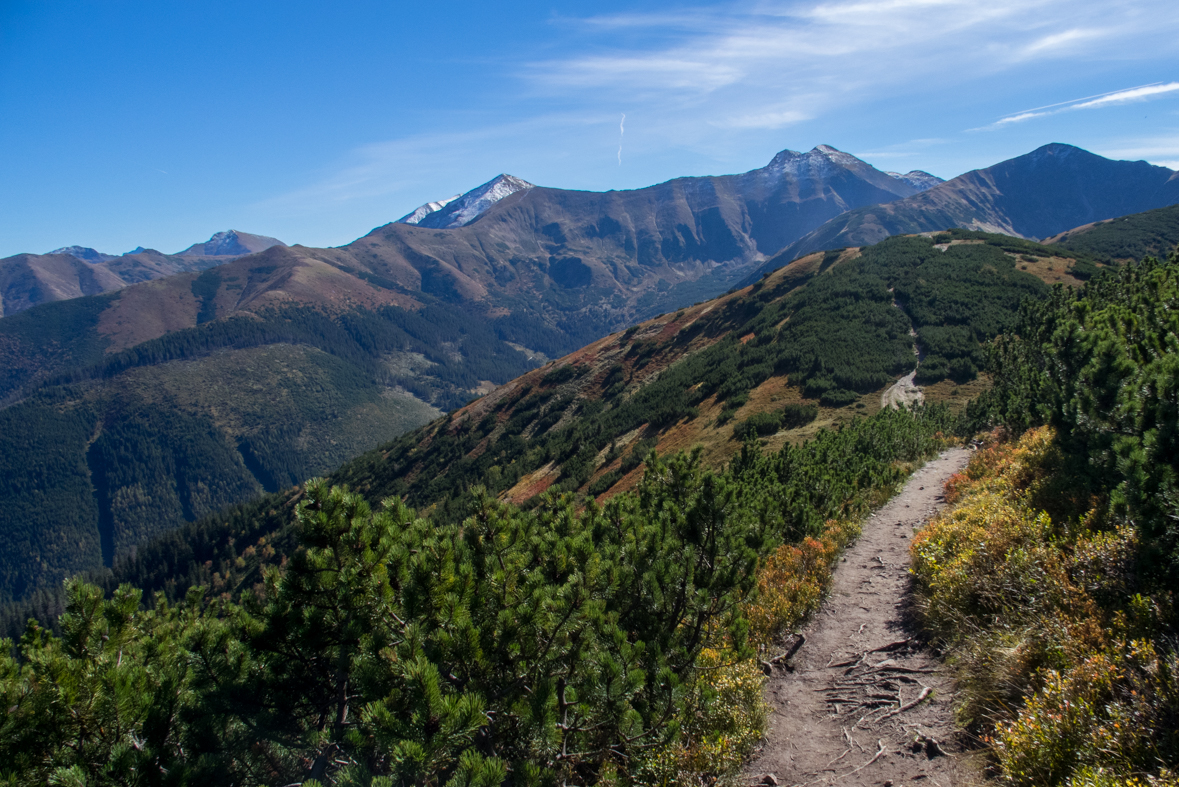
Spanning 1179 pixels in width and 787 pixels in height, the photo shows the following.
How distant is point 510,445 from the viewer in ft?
256

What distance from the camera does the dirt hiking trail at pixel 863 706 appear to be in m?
5.82

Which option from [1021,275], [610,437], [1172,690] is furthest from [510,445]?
[1172,690]

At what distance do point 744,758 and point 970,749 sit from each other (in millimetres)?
2509

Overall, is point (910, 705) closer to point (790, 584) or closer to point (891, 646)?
point (891, 646)

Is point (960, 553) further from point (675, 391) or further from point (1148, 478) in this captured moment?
point (675, 391)

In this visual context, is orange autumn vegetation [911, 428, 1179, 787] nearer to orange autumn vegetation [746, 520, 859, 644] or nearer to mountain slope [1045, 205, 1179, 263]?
orange autumn vegetation [746, 520, 859, 644]

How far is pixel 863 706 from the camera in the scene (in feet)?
23.5

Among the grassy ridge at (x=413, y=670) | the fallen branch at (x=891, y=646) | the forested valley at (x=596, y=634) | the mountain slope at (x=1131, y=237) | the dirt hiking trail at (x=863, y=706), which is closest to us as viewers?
the grassy ridge at (x=413, y=670)

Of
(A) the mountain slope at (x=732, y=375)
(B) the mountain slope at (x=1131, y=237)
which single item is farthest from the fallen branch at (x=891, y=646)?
(B) the mountain slope at (x=1131, y=237)

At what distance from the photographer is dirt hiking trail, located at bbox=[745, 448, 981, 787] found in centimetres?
582

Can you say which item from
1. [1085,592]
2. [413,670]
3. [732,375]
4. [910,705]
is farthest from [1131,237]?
[413,670]

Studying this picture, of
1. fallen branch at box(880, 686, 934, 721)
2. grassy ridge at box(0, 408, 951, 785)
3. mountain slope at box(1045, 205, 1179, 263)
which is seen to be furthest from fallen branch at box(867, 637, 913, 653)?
mountain slope at box(1045, 205, 1179, 263)

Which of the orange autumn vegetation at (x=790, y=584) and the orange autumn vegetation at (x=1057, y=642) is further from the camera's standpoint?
the orange autumn vegetation at (x=790, y=584)

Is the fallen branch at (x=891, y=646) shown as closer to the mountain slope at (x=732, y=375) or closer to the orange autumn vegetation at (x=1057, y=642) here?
the orange autumn vegetation at (x=1057, y=642)
